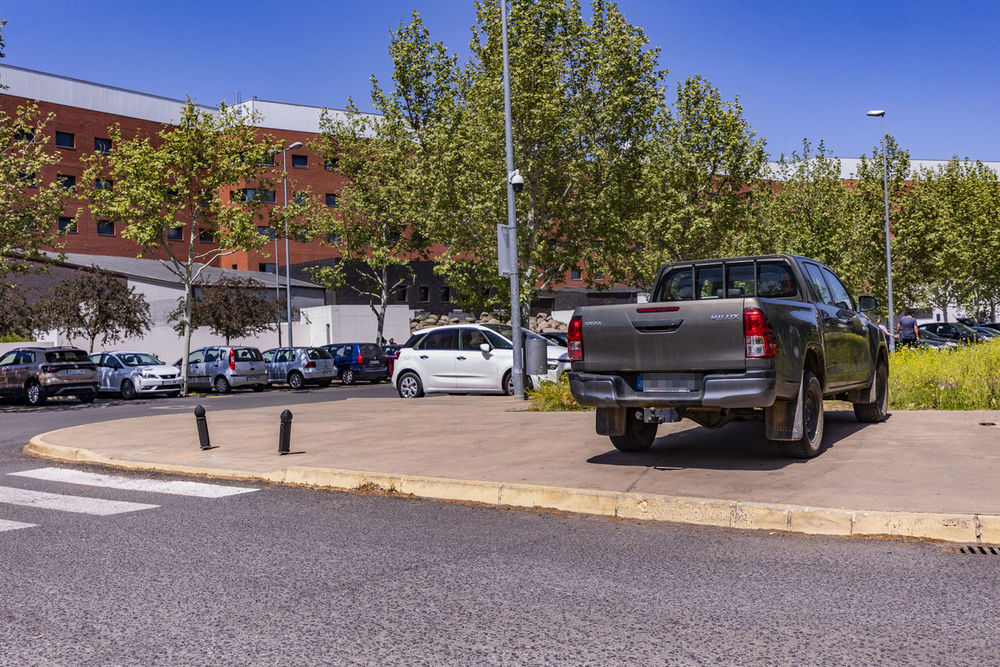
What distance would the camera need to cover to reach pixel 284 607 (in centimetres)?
462

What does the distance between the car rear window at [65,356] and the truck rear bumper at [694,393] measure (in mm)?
22871

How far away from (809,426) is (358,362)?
28.3 meters

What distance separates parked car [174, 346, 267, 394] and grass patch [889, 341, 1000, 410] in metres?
23.4

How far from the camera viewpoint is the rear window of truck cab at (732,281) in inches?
364

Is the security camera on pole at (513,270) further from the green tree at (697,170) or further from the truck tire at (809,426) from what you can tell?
the green tree at (697,170)

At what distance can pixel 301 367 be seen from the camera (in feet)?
111

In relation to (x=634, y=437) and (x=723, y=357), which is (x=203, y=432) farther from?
(x=723, y=357)

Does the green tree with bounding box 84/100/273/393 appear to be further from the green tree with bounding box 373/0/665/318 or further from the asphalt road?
the asphalt road

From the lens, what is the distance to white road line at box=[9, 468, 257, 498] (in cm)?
859

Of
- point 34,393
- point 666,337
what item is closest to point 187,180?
point 34,393

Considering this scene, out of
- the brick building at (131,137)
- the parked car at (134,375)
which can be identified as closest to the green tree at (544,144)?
the parked car at (134,375)

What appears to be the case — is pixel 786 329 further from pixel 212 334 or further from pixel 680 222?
pixel 212 334

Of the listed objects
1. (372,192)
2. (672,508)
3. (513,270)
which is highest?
(372,192)

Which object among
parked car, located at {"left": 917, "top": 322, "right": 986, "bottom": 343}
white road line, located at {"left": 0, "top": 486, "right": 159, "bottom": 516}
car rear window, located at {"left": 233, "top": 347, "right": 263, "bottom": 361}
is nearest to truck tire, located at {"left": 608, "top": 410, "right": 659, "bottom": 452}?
white road line, located at {"left": 0, "top": 486, "right": 159, "bottom": 516}
